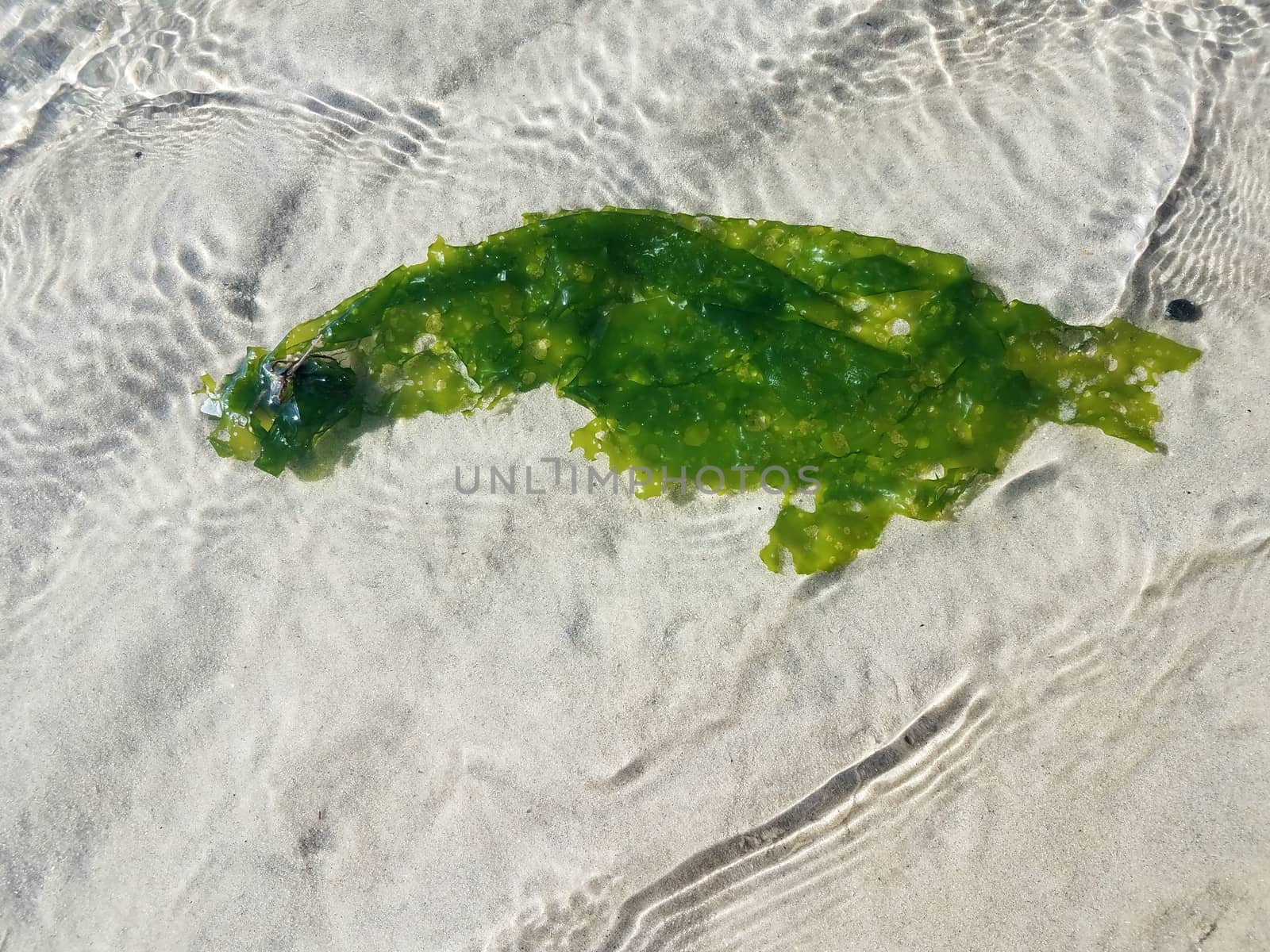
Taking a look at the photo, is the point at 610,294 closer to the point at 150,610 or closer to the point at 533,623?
the point at 533,623

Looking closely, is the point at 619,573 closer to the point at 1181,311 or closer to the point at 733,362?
the point at 733,362

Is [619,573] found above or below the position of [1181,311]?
below

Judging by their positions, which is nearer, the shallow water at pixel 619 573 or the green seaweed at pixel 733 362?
the shallow water at pixel 619 573

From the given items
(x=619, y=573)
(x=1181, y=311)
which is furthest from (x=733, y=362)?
(x=1181, y=311)

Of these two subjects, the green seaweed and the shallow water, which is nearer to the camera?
the shallow water
